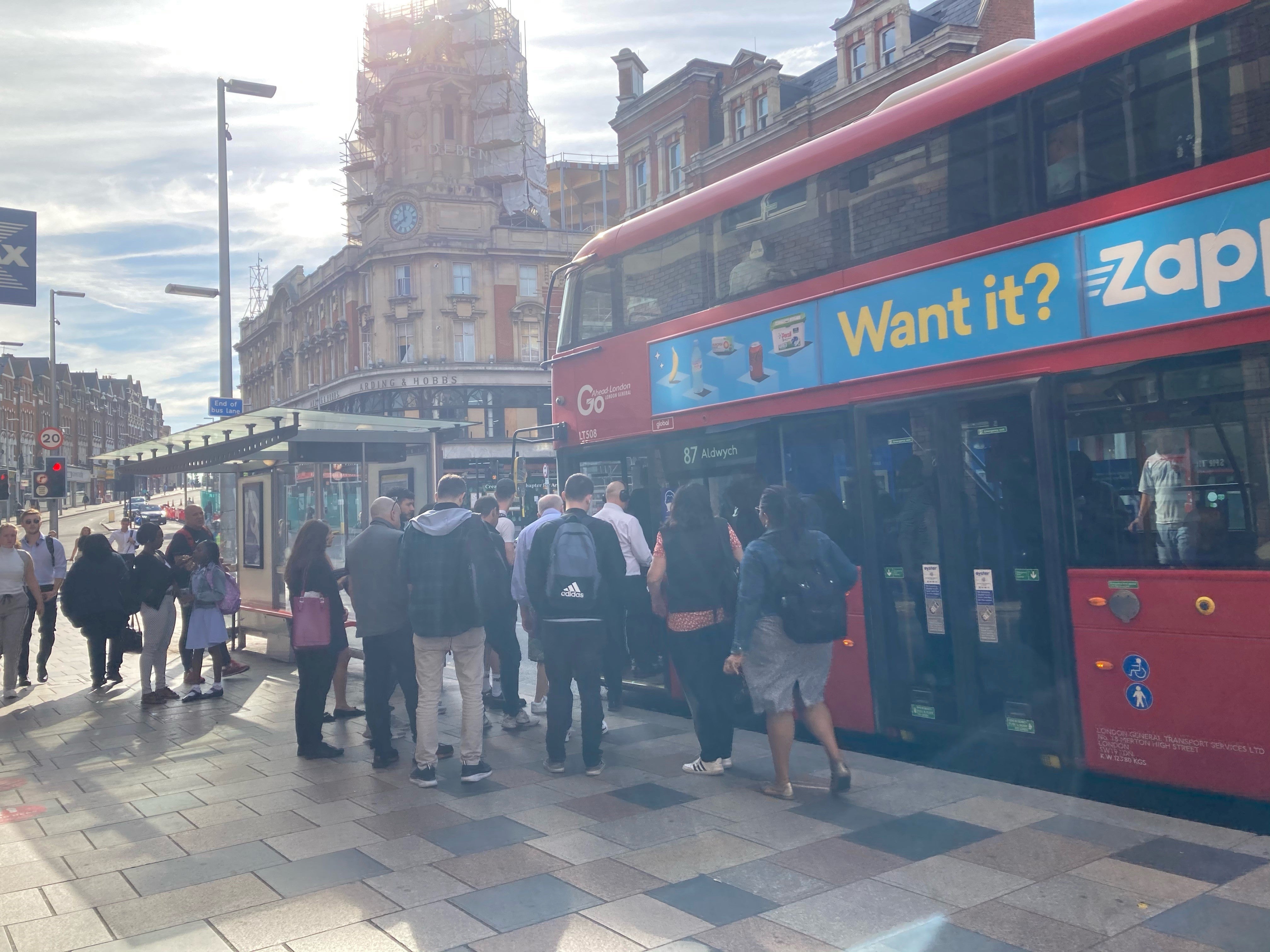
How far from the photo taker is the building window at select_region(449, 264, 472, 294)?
47.7 m

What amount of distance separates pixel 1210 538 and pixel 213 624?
28.1 feet

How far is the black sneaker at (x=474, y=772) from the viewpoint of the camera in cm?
645

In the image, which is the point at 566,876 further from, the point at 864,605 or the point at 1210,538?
the point at 1210,538

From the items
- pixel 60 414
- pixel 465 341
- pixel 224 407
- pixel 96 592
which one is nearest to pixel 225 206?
pixel 224 407

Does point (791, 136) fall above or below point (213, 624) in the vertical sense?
above

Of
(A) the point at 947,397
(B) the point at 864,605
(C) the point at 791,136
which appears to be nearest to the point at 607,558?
(B) the point at 864,605

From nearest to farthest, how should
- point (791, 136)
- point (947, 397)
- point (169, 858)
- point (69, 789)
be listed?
point (169, 858), point (947, 397), point (69, 789), point (791, 136)

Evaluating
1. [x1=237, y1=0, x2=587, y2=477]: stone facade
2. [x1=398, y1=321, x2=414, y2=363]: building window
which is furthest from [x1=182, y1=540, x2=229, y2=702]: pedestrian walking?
[x1=398, y1=321, x2=414, y2=363]: building window

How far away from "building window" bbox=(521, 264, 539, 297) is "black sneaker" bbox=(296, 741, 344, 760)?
141 feet

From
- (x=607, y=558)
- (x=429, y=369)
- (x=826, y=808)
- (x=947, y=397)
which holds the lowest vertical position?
(x=826, y=808)

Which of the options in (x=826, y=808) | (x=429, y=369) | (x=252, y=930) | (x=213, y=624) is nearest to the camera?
(x=252, y=930)

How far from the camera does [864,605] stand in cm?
677

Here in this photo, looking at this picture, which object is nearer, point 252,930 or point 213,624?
point 252,930

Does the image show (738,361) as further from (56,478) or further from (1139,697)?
(56,478)
